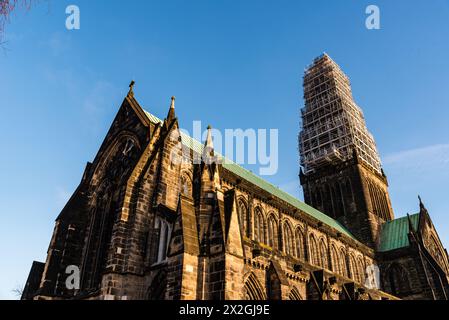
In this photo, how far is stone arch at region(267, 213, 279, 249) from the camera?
1033 inches

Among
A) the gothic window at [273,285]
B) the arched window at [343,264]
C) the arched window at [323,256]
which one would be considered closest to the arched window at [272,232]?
the arched window at [323,256]

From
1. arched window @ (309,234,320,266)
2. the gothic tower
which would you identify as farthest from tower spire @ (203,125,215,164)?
the gothic tower

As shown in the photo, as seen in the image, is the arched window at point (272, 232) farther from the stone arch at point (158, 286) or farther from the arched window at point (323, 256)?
the stone arch at point (158, 286)

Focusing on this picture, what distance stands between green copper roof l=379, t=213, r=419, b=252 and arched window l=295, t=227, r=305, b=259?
52.7 feet

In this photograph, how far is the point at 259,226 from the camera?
26.1 m

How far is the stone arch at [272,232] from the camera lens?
2623 centimetres

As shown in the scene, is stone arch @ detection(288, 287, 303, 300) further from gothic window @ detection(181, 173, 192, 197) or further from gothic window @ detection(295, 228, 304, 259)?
gothic window @ detection(181, 173, 192, 197)

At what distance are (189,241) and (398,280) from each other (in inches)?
Answer: 1248

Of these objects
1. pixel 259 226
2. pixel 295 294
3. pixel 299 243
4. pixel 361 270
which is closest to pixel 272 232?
pixel 259 226

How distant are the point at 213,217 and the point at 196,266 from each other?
2153 millimetres

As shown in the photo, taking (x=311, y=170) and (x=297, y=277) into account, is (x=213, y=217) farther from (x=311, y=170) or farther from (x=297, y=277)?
(x=311, y=170)

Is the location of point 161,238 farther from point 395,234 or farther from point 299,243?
point 395,234

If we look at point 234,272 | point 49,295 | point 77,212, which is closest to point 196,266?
point 234,272

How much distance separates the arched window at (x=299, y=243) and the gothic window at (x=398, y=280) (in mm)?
14417
